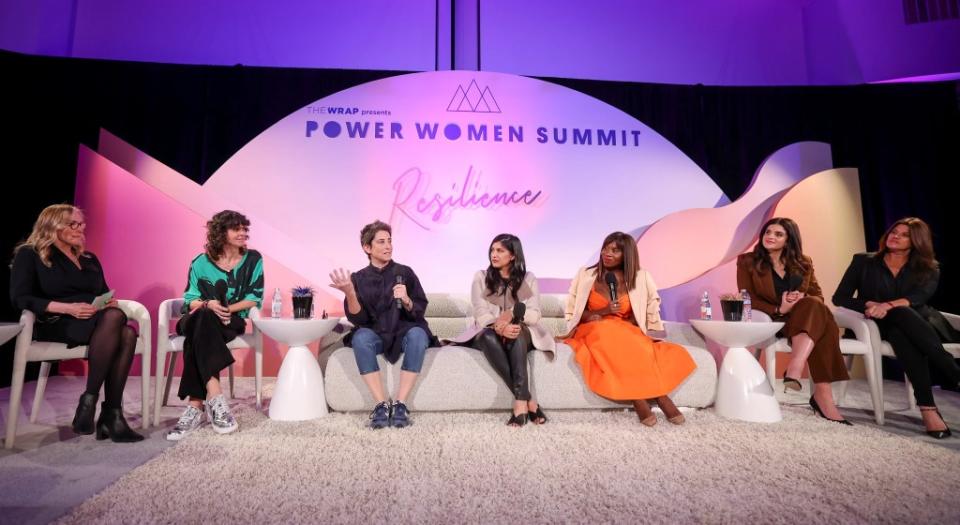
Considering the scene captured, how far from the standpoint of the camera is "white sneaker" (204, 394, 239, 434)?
2.37m

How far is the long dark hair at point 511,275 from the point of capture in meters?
2.88

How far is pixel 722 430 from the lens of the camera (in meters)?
2.42

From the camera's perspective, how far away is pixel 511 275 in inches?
115

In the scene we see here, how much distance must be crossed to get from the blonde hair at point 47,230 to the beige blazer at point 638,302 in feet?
9.16

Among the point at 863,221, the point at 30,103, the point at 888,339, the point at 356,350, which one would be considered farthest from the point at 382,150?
the point at 863,221

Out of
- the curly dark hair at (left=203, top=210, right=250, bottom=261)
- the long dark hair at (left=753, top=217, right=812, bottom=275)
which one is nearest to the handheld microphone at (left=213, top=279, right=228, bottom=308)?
the curly dark hair at (left=203, top=210, right=250, bottom=261)

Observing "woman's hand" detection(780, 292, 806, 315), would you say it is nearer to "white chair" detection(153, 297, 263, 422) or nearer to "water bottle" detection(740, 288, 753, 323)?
"water bottle" detection(740, 288, 753, 323)

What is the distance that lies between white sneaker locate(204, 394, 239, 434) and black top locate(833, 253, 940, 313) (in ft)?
11.8

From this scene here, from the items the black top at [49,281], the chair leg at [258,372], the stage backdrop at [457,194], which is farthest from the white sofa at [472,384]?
the stage backdrop at [457,194]

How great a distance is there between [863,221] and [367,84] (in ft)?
16.1

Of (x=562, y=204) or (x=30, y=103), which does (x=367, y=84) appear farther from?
(x=30, y=103)

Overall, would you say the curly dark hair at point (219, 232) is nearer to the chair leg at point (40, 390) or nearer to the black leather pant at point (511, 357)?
the chair leg at point (40, 390)

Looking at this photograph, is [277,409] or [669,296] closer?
[277,409]

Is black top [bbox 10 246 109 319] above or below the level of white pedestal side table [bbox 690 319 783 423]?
above
